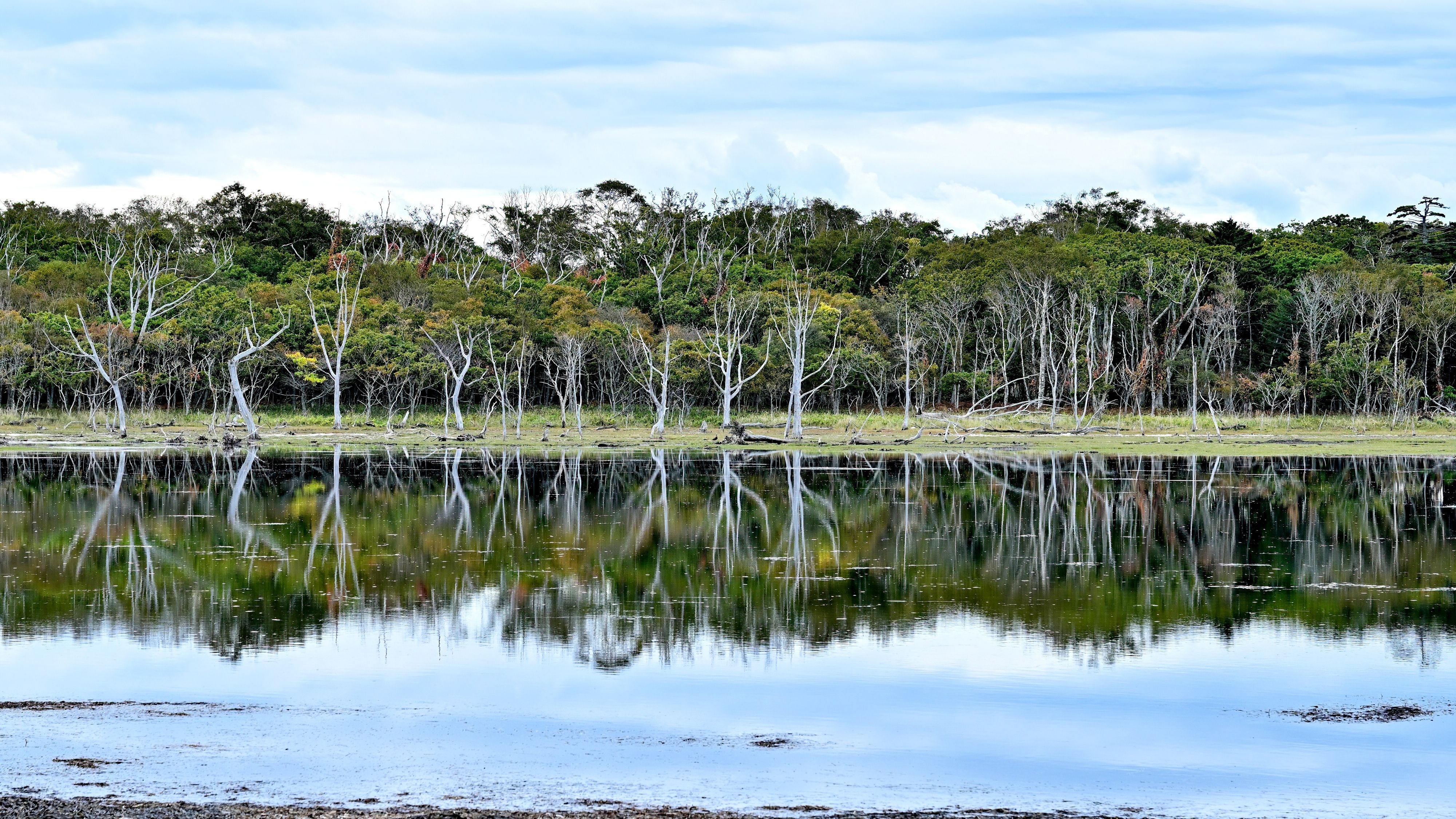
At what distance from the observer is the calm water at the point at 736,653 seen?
1088 cm

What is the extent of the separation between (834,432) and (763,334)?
13119 millimetres

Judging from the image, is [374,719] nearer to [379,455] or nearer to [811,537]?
[811,537]

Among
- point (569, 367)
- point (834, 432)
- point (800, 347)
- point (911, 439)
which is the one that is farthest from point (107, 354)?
point (911, 439)

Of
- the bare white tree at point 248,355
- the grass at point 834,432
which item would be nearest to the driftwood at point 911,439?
the grass at point 834,432

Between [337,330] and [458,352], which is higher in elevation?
→ [337,330]

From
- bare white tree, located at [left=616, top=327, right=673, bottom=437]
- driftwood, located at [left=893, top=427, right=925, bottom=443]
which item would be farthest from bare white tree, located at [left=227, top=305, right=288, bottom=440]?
driftwood, located at [left=893, top=427, right=925, bottom=443]

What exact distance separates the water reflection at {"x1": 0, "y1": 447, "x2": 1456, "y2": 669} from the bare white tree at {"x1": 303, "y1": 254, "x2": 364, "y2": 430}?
27011mm

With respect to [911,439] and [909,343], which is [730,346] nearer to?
[909,343]

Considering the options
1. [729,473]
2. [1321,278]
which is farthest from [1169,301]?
[729,473]

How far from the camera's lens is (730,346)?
219 feet

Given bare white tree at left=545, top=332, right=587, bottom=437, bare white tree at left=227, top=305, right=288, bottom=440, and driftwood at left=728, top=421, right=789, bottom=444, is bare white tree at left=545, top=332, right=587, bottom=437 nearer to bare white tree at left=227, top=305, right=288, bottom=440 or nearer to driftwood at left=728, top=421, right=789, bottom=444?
driftwood at left=728, top=421, right=789, bottom=444

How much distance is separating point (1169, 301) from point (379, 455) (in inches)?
1819

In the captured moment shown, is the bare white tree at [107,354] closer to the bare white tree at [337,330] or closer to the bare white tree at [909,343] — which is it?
the bare white tree at [337,330]

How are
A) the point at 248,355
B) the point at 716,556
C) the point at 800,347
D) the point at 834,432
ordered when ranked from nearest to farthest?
the point at 716,556, the point at 800,347, the point at 248,355, the point at 834,432
